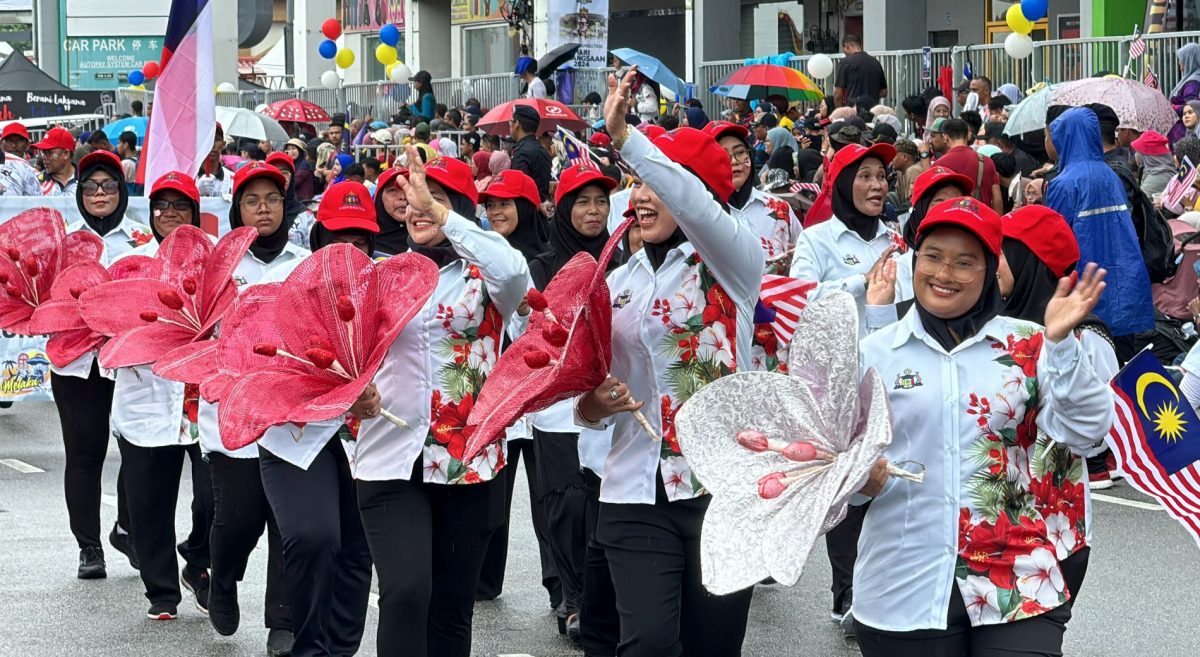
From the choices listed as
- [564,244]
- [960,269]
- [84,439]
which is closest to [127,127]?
[84,439]

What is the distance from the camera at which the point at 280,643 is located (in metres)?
7.25

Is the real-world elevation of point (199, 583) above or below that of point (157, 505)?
below

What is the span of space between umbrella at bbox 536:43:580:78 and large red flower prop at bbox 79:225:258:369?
14.0m

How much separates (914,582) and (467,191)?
8.29ft

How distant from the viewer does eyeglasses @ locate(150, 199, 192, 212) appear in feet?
26.4

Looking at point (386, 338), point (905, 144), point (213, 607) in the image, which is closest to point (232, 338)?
point (386, 338)

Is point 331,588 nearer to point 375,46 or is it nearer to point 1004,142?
point 1004,142

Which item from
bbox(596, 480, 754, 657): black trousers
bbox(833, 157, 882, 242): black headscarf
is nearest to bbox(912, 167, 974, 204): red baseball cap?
bbox(833, 157, 882, 242): black headscarf

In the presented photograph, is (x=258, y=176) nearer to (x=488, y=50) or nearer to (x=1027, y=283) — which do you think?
(x=1027, y=283)

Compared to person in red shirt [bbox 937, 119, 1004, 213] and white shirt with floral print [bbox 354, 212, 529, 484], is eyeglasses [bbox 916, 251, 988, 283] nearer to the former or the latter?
white shirt with floral print [bbox 354, 212, 529, 484]

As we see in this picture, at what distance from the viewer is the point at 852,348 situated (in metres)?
4.24

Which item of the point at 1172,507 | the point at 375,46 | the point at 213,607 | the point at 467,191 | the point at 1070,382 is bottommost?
the point at 213,607

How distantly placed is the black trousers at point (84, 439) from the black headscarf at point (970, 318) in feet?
16.8

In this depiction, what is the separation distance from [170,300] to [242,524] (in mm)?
1060
